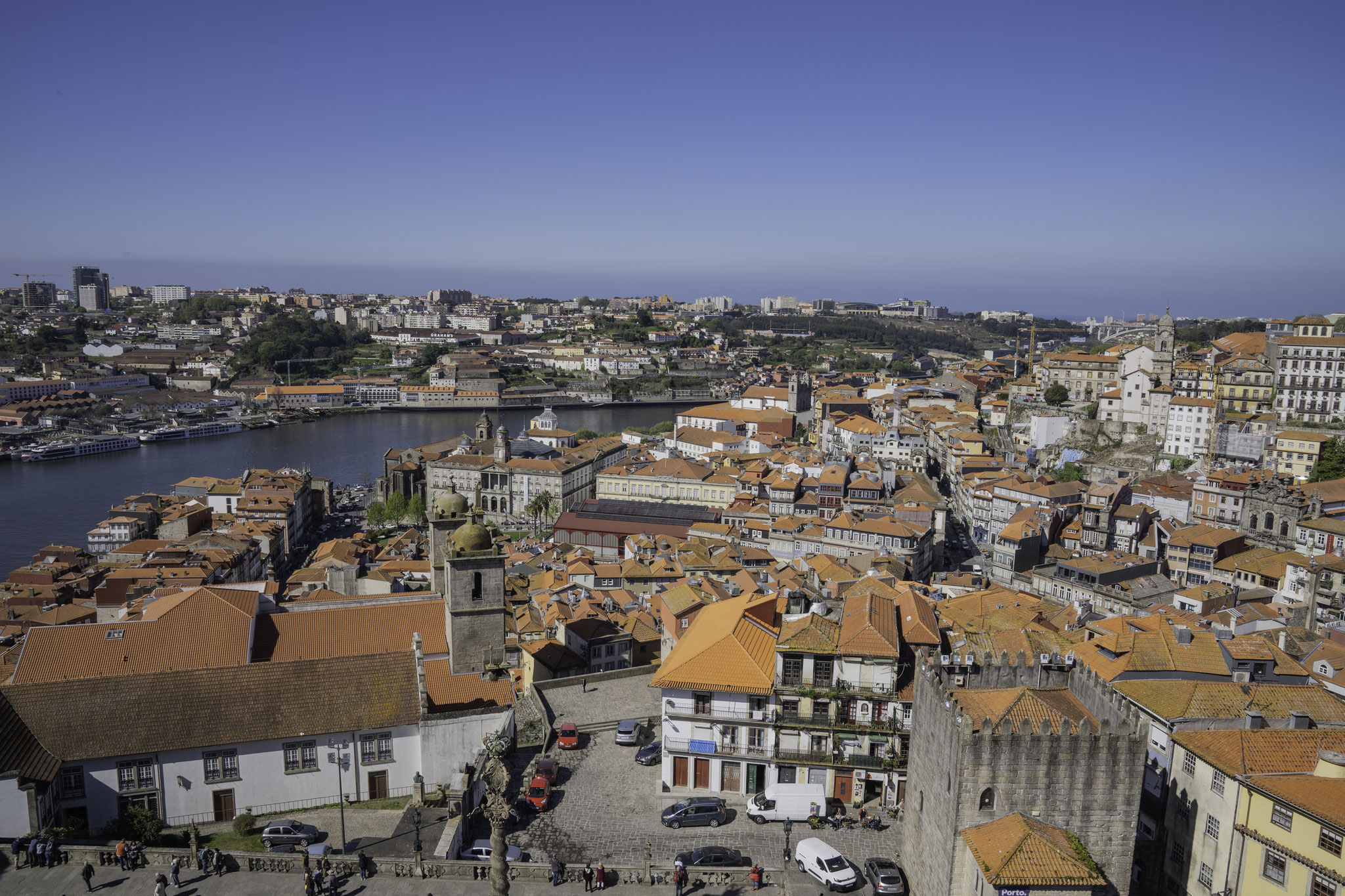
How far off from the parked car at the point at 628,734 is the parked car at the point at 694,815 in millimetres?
2137

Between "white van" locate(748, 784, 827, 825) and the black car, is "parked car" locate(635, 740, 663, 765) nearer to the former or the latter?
"white van" locate(748, 784, 827, 825)

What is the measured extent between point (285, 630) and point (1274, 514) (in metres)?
34.2

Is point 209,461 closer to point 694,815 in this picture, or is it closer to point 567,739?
point 567,739

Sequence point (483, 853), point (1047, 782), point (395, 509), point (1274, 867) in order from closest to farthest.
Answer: point (1047, 782)
point (1274, 867)
point (483, 853)
point (395, 509)

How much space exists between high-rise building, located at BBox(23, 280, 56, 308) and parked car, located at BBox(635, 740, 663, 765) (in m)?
183

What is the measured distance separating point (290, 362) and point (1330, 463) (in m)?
110

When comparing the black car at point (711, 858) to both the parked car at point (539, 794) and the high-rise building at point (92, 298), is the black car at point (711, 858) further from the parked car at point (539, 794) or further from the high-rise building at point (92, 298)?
the high-rise building at point (92, 298)

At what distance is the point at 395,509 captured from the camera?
157 feet

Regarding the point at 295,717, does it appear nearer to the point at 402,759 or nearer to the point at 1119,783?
the point at 402,759

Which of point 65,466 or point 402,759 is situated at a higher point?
point 402,759

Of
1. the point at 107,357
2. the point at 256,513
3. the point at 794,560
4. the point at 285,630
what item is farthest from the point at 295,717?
the point at 107,357

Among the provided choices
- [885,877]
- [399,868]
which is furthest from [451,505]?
[885,877]

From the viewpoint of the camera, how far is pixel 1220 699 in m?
13.4

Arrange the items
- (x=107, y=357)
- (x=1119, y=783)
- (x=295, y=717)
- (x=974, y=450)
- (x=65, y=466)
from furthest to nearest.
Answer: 1. (x=107, y=357)
2. (x=65, y=466)
3. (x=974, y=450)
4. (x=295, y=717)
5. (x=1119, y=783)
